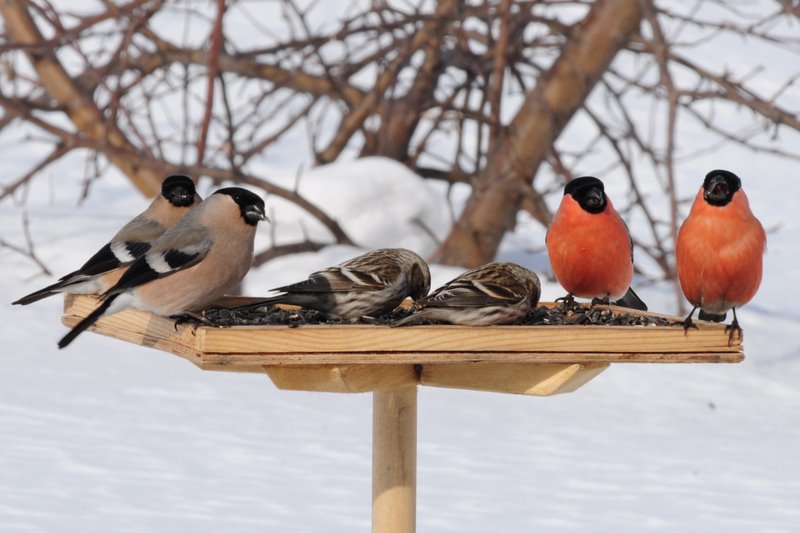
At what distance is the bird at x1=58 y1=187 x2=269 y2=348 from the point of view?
3662mm

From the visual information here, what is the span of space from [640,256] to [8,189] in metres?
6.64

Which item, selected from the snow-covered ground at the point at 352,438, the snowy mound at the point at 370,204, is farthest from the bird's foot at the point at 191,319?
the snowy mound at the point at 370,204

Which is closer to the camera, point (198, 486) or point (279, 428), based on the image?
point (198, 486)

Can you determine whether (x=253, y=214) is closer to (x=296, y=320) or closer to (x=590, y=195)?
(x=296, y=320)

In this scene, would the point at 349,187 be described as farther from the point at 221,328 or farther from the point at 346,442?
the point at 221,328


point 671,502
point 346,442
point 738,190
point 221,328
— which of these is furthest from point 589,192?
point 346,442

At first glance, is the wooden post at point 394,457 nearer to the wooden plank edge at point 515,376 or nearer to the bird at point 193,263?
the wooden plank edge at point 515,376

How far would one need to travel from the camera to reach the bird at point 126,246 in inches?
159

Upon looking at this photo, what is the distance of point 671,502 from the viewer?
254 inches

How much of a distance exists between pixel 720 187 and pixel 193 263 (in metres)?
1.62

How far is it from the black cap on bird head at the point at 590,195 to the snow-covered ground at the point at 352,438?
2.30m

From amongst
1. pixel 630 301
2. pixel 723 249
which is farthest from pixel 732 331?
pixel 630 301

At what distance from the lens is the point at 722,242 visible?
390 centimetres

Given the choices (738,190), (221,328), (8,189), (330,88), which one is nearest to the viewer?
(221,328)
